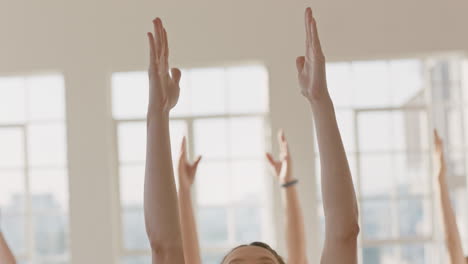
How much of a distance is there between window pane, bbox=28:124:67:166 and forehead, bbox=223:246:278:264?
6.70 metres

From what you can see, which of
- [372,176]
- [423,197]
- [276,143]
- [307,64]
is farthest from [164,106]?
[372,176]

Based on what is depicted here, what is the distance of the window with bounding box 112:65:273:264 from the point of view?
20.8ft

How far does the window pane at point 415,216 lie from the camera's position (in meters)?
6.56

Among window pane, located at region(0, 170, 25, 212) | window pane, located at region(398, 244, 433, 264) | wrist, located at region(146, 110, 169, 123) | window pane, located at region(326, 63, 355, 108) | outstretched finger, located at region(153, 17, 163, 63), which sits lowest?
window pane, located at region(398, 244, 433, 264)

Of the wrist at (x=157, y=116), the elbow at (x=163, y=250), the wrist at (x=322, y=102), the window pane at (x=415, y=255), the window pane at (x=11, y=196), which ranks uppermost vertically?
the wrist at (x=322, y=102)

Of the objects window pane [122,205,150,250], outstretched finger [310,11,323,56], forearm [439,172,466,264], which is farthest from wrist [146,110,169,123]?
window pane [122,205,150,250]

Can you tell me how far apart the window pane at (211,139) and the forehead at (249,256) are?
14.8 ft

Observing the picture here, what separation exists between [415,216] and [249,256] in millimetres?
5939

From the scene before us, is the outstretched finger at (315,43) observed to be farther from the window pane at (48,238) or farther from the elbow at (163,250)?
the window pane at (48,238)

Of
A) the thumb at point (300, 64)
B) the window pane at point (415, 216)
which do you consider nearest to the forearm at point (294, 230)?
the thumb at point (300, 64)

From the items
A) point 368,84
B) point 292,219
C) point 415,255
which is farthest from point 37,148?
point 292,219

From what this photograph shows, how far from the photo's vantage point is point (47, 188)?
28.5 feet

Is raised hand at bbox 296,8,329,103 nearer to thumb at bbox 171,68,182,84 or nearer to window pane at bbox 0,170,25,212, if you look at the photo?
thumb at bbox 171,68,182,84

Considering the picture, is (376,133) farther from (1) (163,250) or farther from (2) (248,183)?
(1) (163,250)
